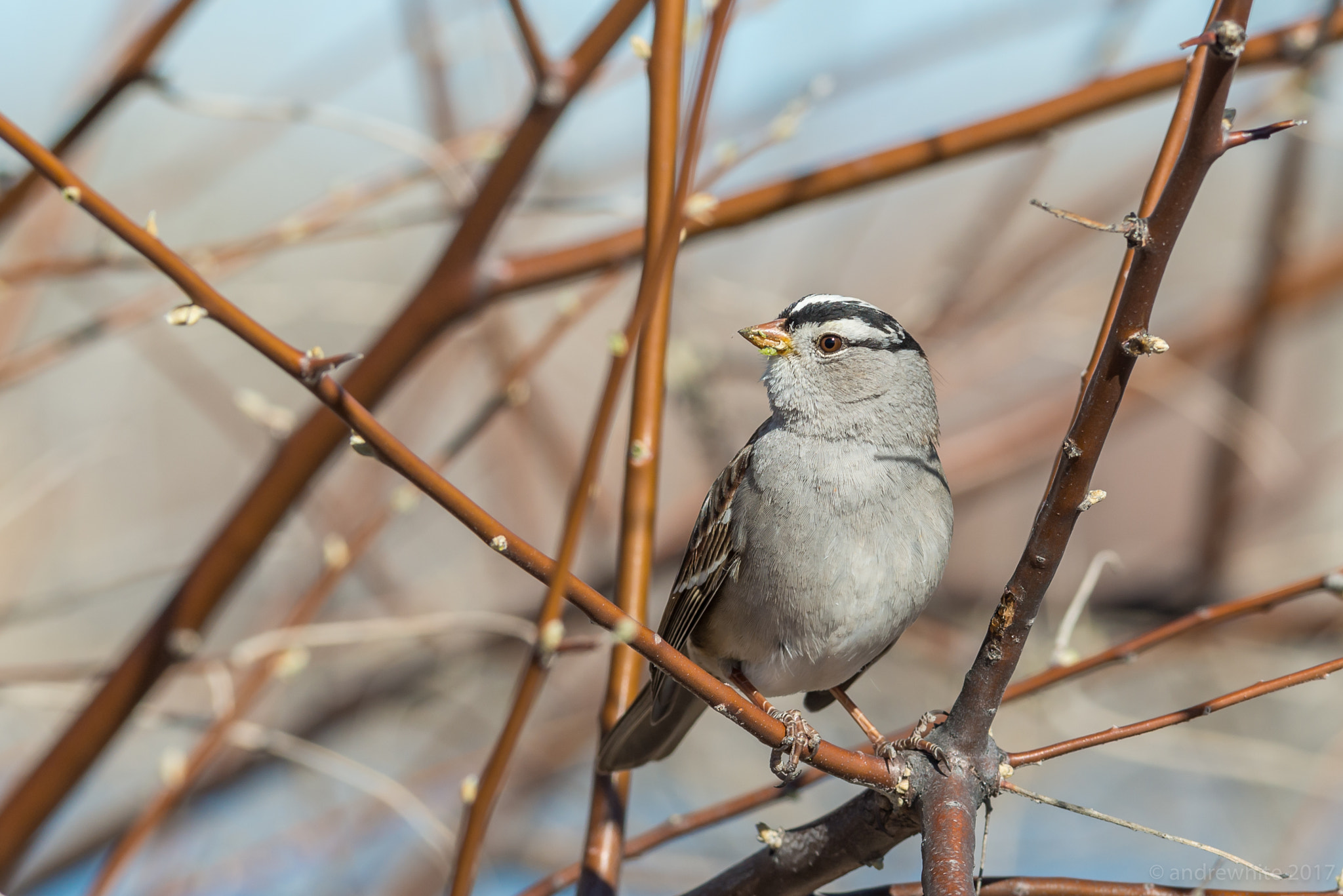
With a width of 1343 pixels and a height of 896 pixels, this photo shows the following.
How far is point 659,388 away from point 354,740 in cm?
353

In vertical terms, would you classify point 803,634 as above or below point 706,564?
below

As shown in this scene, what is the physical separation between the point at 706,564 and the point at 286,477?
1.02 m

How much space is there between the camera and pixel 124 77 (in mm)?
2531

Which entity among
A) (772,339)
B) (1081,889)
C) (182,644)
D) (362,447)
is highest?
(772,339)

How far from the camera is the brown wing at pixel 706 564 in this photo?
2.72 m

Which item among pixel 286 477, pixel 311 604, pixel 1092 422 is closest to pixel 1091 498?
pixel 1092 422

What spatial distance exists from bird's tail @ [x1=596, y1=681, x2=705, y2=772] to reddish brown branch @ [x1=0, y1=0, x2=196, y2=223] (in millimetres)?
1805

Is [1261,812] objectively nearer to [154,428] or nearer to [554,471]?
[554,471]

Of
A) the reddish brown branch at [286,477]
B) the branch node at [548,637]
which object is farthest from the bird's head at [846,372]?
the branch node at [548,637]

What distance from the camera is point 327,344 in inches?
381

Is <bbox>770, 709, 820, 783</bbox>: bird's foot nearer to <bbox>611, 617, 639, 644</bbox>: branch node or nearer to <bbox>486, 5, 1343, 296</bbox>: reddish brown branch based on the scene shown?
<bbox>611, 617, 639, 644</bbox>: branch node

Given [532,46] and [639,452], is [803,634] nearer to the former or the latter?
[639,452]

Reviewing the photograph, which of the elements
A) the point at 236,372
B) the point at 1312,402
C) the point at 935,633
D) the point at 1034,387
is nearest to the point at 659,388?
the point at 935,633

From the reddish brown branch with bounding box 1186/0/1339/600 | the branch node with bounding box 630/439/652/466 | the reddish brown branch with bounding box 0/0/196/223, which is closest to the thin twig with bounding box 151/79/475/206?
the reddish brown branch with bounding box 0/0/196/223
